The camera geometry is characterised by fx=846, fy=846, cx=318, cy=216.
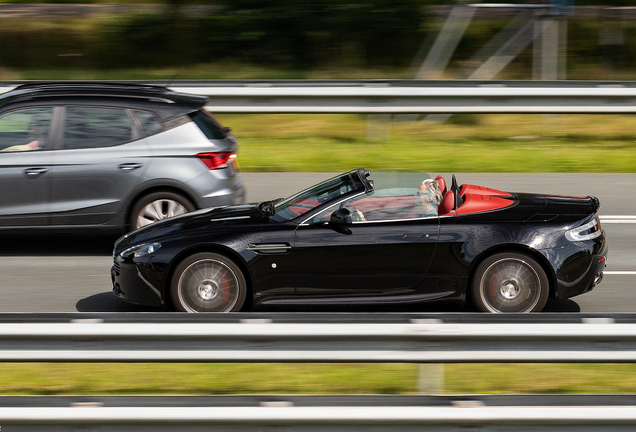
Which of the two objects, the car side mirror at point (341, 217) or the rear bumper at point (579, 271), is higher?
the car side mirror at point (341, 217)

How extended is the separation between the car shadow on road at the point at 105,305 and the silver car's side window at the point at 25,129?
75.3 inches

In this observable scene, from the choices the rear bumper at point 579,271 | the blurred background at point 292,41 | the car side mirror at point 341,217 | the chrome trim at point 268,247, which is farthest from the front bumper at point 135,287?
the blurred background at point 292,41

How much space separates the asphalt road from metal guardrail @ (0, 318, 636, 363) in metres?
2.38

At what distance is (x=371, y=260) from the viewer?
6414 millimetres

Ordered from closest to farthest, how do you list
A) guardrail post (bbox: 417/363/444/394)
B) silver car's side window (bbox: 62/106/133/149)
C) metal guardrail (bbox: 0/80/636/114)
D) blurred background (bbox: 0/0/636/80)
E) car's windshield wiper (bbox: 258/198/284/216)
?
guardrail post (bbox: 417/363/444/394) < car's windshield wiper (bbox: 258/198/284/216) < silver car's side window (bbox: 62/106/133/149) < metal guardrail (bbox: 0/80/636/114) < blurred background (bbox: 0/0/636/80)

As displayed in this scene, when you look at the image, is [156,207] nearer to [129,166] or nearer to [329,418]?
[129,166]

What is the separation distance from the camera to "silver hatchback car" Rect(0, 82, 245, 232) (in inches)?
325

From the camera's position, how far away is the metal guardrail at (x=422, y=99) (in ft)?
40.0

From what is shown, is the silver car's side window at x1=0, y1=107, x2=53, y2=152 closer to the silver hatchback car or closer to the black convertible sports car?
the silver hatchback car

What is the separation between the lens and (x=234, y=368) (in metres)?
5.67

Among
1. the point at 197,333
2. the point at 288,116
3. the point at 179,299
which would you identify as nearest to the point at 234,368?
the point at 179,299

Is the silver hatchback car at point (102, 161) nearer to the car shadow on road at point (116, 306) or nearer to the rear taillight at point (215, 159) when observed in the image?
the rear taillight at point (215, 159)

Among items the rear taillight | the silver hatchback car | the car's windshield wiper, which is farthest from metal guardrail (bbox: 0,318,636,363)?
A: the rear taillight

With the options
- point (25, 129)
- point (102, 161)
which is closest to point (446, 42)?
point (102, 161)
